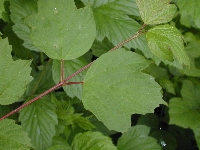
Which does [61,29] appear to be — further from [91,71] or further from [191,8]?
[191,8]

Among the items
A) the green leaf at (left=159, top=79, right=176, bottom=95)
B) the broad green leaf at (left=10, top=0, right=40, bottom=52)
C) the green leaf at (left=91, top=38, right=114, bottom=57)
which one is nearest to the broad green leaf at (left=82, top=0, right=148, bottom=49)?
the broad green leaf at (left=10, top=0, right=40, bottom=52)

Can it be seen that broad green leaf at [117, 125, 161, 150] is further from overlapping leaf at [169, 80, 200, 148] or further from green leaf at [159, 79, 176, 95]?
green leaf at [159, 79, 176, 95]

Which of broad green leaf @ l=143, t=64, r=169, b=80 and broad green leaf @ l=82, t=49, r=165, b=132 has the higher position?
broad green leaf @ l=82, t=49, r=165, b=132

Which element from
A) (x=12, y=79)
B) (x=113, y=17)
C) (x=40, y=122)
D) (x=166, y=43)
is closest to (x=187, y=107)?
(x=113, y=17)

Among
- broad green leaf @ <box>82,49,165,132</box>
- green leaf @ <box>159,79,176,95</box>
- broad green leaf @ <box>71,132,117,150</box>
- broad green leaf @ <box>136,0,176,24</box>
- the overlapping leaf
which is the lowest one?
the overlapping leaf

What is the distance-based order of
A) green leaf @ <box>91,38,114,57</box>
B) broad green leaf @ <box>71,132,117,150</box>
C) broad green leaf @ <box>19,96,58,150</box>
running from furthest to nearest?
green leaf @ <box>91,38,114,57</box>
broad green leaf @ <box>19,96,58,150</box>
broad green leaf @ <box>71,132,117,150</box>

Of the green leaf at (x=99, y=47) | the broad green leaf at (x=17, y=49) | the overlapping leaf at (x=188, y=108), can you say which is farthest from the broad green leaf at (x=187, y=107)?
the broad green leaf at (x=17, y=49)
